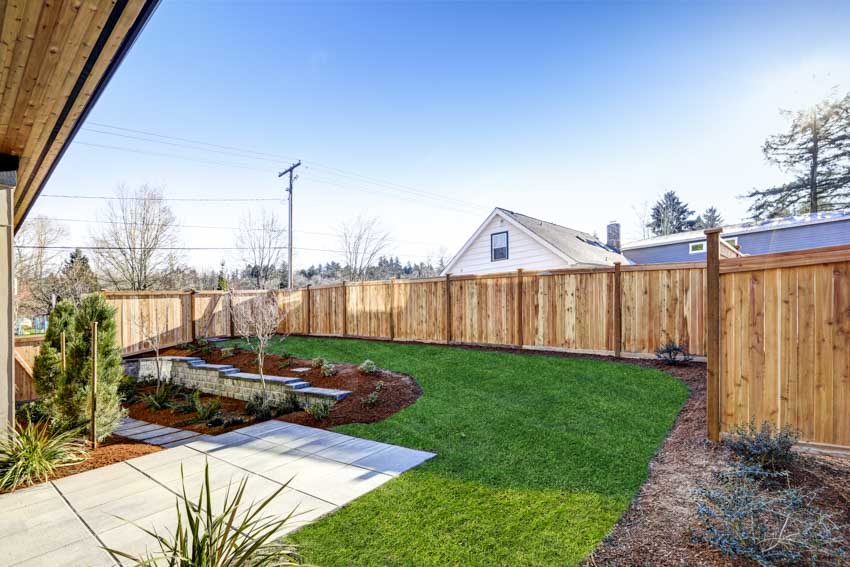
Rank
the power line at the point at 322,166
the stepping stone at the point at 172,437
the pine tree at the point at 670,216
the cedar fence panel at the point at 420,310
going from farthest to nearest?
the pine tree at the point at 670,216 < the power line at the point at 322,166 < the cedar fence panel at the point at 420,310 < the stepping stone at the point at 172,437

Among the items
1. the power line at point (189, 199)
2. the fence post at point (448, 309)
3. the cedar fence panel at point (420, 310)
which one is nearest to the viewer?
the fence post at point (448, 309)

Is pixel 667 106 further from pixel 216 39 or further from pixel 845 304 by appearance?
pixel 216 39

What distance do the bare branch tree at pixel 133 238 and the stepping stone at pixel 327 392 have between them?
54.2 feet

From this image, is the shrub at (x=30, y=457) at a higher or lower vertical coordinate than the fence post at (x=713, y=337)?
lower

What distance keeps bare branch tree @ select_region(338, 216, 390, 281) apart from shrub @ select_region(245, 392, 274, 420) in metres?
21.3

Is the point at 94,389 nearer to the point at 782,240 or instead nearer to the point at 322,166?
the point at 322,166

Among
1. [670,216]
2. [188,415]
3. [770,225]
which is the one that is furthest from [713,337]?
[670,216]

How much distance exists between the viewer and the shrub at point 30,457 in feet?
11.6

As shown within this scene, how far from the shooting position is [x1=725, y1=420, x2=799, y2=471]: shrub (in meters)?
3.00

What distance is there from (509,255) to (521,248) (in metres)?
0.55

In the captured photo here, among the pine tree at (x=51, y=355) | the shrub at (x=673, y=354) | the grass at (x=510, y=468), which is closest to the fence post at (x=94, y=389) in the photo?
the pine tree at (x=51, y=355)

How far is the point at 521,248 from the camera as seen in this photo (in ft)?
46.8

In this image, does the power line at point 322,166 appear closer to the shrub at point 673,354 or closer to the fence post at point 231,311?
the fence post at point 231,311

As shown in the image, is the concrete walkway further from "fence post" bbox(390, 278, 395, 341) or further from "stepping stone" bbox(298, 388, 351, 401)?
"fence post" bbox(390, 278, 395, 341)
